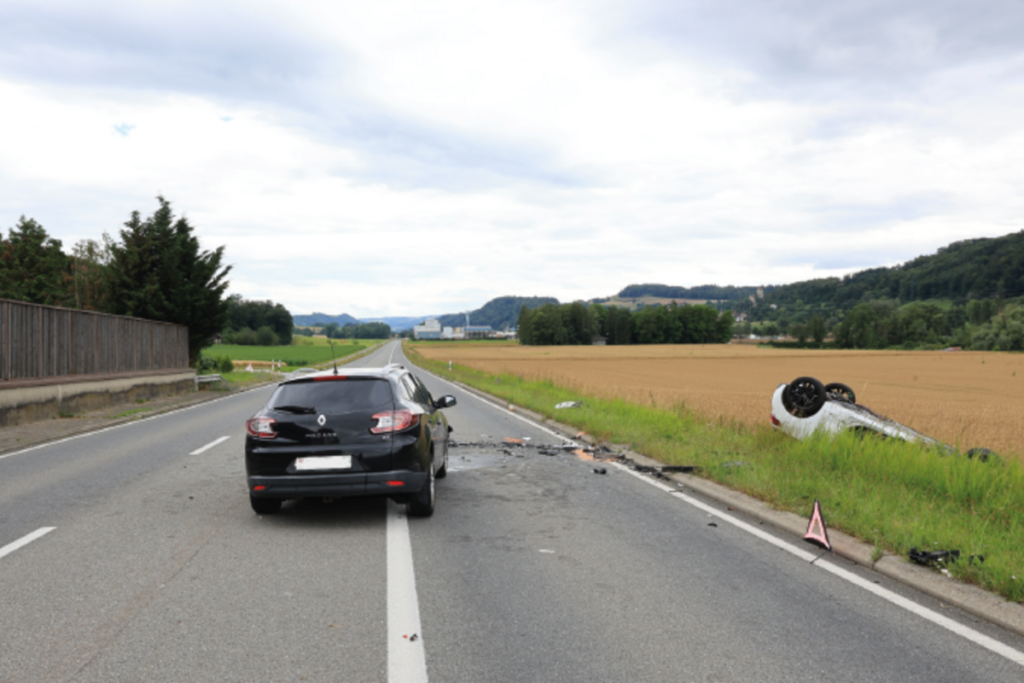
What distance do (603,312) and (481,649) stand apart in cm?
16667

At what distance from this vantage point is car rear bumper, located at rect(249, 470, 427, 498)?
634 centimetres

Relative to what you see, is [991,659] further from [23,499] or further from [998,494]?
[23,499]

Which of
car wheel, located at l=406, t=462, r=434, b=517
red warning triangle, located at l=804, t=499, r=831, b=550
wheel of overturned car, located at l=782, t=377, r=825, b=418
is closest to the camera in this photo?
red warning triangle, located at l=804, t=499, r=831, b=550

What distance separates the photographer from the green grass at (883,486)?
17.9ft

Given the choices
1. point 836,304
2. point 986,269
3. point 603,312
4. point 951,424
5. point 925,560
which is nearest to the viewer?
point 925,560

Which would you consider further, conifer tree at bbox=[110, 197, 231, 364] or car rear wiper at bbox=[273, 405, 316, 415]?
conifer tree at bbox=[110, 197, 231, 364]

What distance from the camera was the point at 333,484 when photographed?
20.7 feet

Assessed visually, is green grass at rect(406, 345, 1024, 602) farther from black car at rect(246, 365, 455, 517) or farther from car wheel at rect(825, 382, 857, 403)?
black car at rect(246, 365, 455, 517)

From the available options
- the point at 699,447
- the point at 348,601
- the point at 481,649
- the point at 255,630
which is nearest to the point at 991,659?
the point at 481,649

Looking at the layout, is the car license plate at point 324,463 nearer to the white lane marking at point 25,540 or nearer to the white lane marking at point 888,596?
the white lane marking at point 25,540

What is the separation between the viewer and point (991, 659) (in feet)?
12.1

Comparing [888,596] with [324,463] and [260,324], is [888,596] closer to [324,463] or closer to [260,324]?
[324,463]

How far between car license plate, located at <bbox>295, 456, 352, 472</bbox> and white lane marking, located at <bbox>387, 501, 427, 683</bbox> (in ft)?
2.47

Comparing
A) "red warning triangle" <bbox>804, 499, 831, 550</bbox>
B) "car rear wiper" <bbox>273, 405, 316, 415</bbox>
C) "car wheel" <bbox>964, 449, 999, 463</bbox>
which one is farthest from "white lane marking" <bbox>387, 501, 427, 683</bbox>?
"car wheel" <bbox>964, 449, 999, 463</bbox>
